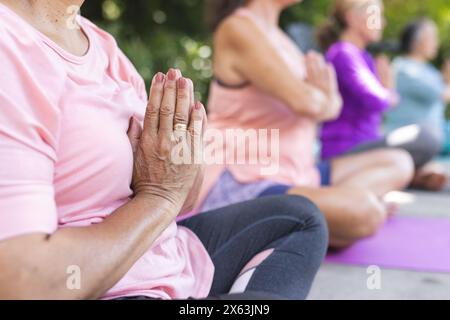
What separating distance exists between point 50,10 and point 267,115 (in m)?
1.40

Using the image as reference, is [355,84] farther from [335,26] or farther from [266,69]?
[266,69]

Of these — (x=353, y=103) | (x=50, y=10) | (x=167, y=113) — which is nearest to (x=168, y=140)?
(x=167, y=113)

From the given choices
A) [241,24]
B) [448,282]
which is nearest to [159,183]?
[241,24]

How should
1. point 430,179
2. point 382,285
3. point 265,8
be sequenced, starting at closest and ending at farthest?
point 382,285
point 265,8
point 430,179

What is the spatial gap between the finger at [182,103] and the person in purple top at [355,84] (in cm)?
208

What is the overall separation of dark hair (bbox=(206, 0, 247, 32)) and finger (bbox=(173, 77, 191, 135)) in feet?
4.78

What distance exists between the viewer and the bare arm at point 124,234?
88cm

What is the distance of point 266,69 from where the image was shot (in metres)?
2.31

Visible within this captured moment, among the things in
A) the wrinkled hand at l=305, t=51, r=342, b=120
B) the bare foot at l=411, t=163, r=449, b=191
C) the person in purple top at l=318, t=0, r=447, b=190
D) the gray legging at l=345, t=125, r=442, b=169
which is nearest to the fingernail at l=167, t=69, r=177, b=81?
the wrinkled hand at l=305, t=51, r=342, b=120

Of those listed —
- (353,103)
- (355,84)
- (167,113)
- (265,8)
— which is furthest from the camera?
(353,103)

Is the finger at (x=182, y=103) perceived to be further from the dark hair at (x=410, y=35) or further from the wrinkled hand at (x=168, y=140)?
the dark hair at (x=410, y=35)

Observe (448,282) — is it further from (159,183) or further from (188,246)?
(159,183)

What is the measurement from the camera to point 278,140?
7.96 ft
